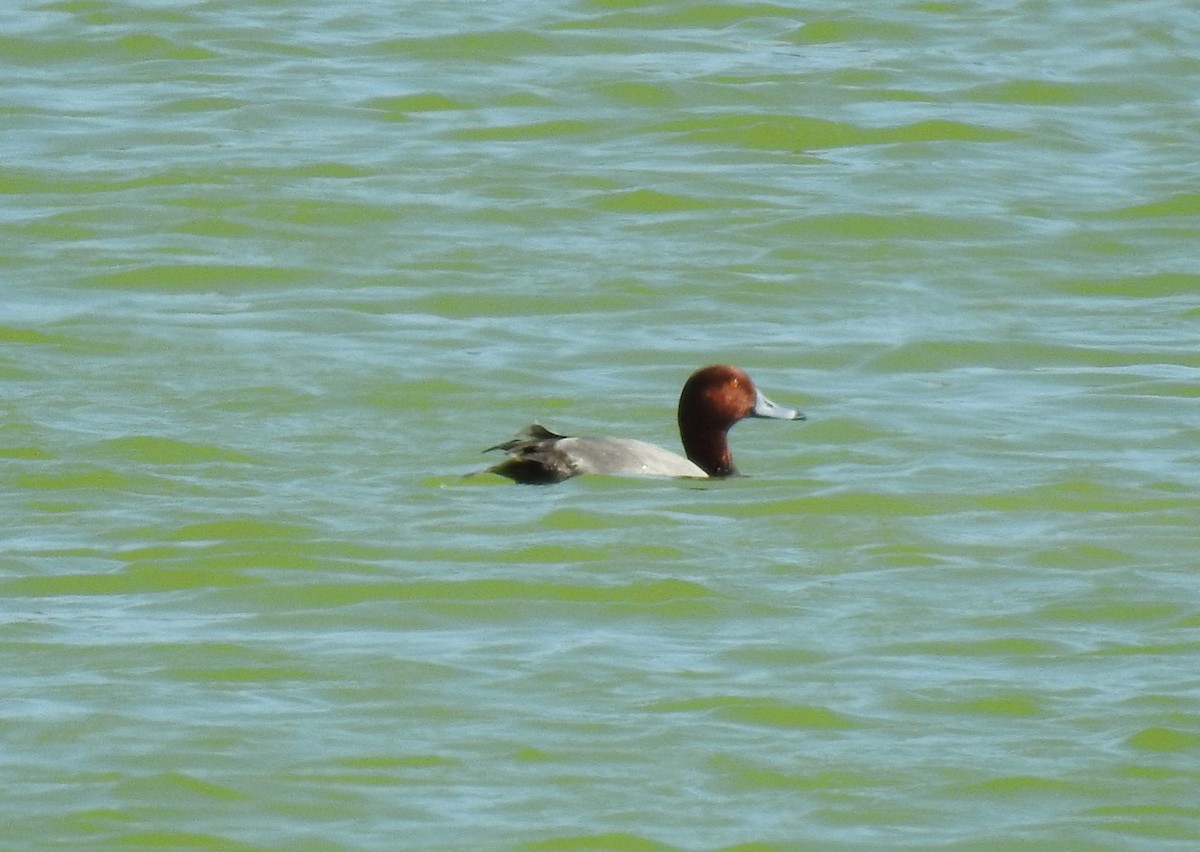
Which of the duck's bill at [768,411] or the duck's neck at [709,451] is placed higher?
the duck's bill at [768,411]

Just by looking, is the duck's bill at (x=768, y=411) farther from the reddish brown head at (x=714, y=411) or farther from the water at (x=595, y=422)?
the water at (x=595, y=422)

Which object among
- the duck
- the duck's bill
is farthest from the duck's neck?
the duck's bill

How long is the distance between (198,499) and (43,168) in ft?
20.5

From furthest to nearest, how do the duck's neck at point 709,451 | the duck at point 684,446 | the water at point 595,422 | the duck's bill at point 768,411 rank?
the duck's bill at point 768,411, the duck's neck at point 709,451, the duck at point 684,446, the water at point 595,422

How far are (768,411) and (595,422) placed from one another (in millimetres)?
953

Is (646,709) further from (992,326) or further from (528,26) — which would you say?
(528,26)

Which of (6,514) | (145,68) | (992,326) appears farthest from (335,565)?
(145,68)

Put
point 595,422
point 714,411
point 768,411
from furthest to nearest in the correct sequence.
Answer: point 595,422, point 768,411, point 714,411

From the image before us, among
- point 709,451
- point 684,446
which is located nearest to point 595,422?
point 684,446

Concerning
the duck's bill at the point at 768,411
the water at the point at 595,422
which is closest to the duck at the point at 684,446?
the duck's bill at the point at 768,411

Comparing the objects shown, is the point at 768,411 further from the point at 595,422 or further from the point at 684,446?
the point at 595,422

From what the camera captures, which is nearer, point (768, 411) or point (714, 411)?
point (714, 411)

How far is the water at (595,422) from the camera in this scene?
7.16m

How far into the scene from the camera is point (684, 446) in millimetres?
11188
